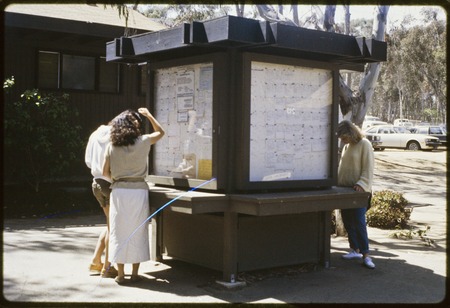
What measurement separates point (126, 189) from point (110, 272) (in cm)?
107

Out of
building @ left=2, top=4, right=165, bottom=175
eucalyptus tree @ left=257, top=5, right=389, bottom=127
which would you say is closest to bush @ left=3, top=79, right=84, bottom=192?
building @ left=2, top=4, right=165, bottom=175

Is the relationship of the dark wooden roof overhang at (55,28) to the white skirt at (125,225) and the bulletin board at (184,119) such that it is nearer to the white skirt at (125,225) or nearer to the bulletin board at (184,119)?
the bulletin board at (184,119)

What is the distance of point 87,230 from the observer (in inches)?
387

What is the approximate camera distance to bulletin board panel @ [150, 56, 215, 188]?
260 inches

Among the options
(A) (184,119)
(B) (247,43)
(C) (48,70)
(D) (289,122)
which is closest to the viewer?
(B) (247,43)

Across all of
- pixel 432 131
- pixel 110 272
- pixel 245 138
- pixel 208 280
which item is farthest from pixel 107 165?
pixel 432 131

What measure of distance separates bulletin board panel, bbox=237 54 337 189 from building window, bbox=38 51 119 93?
359 inches

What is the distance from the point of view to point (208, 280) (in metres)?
6.55

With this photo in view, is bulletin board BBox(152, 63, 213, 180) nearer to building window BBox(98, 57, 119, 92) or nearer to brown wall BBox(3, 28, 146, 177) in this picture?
brown wall BBox(3, 28, 146, 177)

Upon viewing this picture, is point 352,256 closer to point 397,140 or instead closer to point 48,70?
point 48,70

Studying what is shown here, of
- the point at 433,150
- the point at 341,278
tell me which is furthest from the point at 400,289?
the point at 433,150

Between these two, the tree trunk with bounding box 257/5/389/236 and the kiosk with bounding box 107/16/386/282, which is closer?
A: the kiosk with bounding box 107/16/386/282

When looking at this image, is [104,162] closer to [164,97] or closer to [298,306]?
[164,97]

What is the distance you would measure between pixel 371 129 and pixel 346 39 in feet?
106
